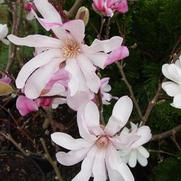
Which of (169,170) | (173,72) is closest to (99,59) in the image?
(173,72)

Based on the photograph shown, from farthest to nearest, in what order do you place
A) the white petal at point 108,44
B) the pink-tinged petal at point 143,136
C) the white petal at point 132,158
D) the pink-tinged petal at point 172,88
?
the white petal at point 132,158 → the pink-tinged petal at point 172,88 → the pink-tinged petal at point 143,136 → the white petal at point 108,44

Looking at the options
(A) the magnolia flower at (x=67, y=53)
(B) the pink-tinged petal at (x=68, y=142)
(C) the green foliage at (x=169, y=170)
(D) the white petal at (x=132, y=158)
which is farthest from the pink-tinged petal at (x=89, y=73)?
(C) the green foliage at (x=169, y=170)

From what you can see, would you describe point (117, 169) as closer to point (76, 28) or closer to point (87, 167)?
point (87, 167)

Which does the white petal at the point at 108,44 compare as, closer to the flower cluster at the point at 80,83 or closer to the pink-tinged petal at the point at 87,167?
the flower cluster at the point at 80,83

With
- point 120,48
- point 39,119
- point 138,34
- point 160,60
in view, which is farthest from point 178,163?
point 120,48

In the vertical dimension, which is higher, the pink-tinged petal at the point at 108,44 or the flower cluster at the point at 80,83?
the pink-tinged petal at the point at 108,44

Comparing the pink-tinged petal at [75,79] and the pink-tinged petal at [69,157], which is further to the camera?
the pink-tinged petal at [69,157]

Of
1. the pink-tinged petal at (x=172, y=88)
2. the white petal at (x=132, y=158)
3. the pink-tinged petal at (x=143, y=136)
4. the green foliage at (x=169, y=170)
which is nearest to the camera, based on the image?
the pink-tinged petal at (x=143, y=136)
